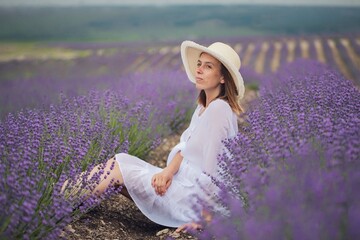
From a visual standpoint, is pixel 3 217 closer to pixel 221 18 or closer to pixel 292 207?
pixel 292 207

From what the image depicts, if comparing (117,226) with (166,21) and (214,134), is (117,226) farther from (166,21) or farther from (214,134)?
(166,21)

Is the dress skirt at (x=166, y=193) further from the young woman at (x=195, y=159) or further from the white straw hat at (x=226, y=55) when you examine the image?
the white straw hat at (x=226, y=55)

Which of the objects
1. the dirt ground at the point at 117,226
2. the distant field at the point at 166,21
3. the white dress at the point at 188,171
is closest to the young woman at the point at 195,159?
the white dress at the point at 188,171

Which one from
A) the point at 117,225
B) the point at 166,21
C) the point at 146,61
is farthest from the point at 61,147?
the point at 166,21

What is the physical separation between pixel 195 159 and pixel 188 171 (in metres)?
0.08

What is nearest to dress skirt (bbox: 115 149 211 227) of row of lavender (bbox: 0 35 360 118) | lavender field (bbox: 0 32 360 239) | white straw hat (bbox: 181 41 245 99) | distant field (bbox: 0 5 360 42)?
lavender field (bbox: 0 32 360 239)

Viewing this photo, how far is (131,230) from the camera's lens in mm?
2674

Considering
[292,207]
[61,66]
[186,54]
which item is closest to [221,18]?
[61,66]

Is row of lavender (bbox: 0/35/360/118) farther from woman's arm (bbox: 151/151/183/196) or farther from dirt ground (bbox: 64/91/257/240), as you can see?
woman's arm (bbox: 151/151/183/196)

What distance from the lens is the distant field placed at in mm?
8039

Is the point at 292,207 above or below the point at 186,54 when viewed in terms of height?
below

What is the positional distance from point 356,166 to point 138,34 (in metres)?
10.6

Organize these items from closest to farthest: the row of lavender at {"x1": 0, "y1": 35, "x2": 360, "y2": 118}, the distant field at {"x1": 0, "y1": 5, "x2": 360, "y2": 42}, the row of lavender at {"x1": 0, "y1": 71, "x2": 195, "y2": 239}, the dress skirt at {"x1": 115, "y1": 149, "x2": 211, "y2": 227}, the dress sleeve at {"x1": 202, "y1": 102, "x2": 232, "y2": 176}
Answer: the row of lavender at {"x1": 0, "y1": 71, "x2": 195, "y2": 239}
the dress sleeve at {"x1": 202, "y1": 102, "x2": 232, "y2": 176}
the dress skirt at {"x1": 115, "y1": 149, "x2": 211, "y2": 227}
the row of lavender at {"x1": 0, "y1": 35, "x2": 360, "y2": 118}
the distant field at {"x1": 0, "y1": 5, "x2": 360, "y2": 42}

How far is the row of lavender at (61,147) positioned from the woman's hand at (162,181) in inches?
10.7
